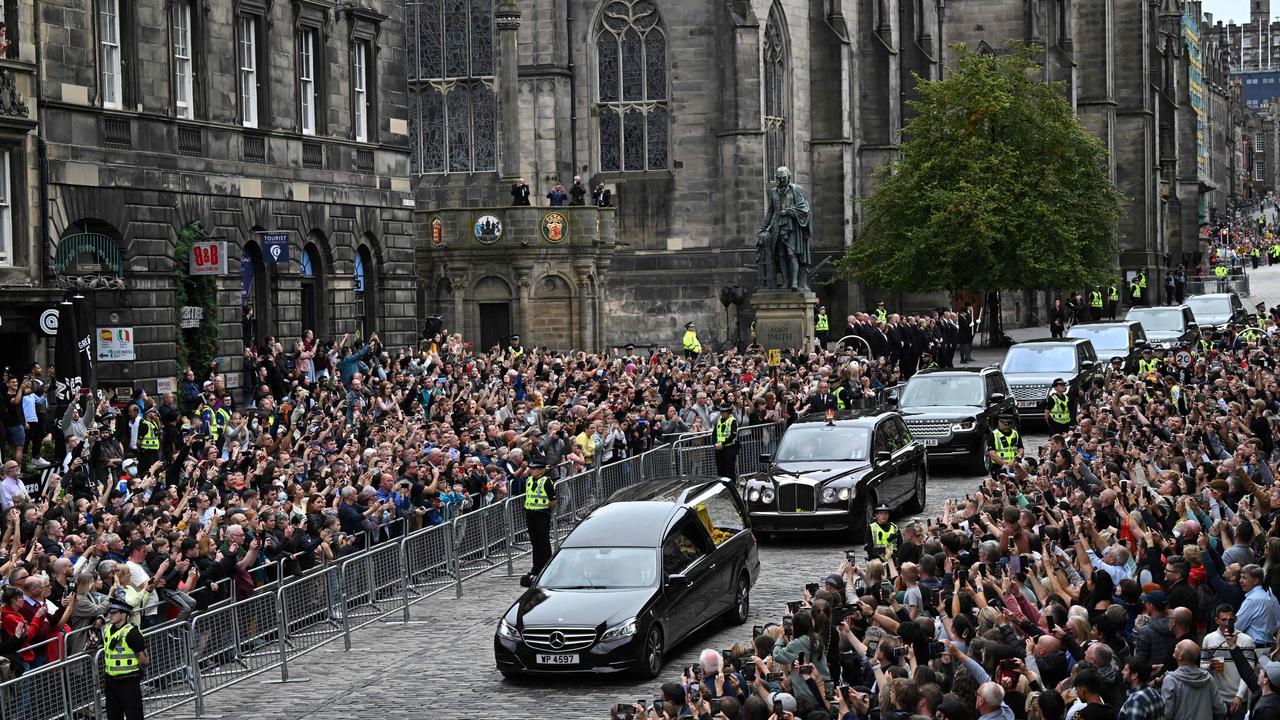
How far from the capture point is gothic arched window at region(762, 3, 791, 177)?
170ft

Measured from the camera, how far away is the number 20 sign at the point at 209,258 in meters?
31.5

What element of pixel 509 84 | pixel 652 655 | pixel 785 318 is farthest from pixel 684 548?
pixel 509 84

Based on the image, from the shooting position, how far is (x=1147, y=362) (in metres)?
35.0

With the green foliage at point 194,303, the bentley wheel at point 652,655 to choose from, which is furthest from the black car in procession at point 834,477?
the green foliage at point 194,303

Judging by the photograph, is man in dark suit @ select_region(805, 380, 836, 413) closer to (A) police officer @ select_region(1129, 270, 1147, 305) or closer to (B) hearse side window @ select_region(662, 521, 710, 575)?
(B) hearse side window @ select_region(662, 521, 710, 575)

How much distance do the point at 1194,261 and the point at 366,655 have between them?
71262 mm

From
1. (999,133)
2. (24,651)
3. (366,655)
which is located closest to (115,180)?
(366,655)

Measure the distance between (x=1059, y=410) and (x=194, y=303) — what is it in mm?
14690

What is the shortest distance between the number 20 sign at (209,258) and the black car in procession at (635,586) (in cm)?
1385

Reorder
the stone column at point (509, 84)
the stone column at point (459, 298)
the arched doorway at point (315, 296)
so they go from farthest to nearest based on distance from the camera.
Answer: the stone column at point (459, 298)
the stone column at point (509, 84)
the arched doorway at point (315, 296)

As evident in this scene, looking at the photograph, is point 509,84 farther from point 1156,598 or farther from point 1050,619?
point 1156,598

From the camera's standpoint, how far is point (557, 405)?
30391 mm

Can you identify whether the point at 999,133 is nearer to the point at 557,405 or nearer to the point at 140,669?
the point at 557,405

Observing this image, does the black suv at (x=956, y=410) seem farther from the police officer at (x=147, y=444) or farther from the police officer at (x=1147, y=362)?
the police officer at (x=147, y=444)
